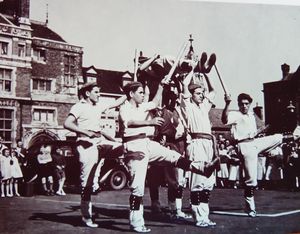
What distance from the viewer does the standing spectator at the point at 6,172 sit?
8.24ft

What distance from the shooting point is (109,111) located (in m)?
2.58

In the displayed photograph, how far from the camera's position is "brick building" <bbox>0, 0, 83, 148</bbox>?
2.49m

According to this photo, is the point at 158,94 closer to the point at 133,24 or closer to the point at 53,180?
the point at 133,24

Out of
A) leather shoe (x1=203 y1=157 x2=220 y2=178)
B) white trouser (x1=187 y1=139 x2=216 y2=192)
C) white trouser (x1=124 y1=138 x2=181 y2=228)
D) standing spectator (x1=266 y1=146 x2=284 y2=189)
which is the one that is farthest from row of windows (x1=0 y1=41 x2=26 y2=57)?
standing spectator (x1=266 y1=146 x2=284 y2=189)

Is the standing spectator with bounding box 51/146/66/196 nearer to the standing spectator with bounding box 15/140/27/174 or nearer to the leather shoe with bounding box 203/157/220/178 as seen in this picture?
the standing spectator with bounding box 15/140/27/174

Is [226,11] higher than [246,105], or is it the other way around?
[226,11]

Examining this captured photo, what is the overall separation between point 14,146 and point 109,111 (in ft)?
2.10

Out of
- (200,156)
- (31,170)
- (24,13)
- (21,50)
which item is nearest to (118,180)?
(31,170)

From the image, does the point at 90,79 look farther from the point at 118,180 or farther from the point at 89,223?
the point at 118,180

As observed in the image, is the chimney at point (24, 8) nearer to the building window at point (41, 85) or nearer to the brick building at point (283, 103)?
the building window at point (41, 85)

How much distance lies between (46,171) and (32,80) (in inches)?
30.4

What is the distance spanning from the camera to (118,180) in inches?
138

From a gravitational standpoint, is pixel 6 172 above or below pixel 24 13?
below

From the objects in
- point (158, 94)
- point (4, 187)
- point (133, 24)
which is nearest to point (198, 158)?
point (158, 94)
